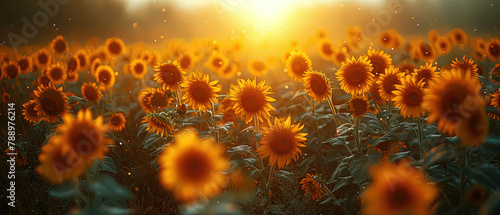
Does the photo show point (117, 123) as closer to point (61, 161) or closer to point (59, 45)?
point (61, 161)

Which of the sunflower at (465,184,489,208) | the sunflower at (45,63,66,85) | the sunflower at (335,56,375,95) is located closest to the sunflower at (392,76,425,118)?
the sunflower at (335,56,375,95)

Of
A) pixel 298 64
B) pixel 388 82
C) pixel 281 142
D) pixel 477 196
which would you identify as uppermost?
pixel 298 64

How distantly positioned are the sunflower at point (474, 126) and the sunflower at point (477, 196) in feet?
0.62

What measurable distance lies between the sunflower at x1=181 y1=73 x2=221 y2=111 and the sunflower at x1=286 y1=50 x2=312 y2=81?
1140 millimetres

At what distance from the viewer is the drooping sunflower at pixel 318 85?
3168 mm

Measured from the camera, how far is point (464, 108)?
1507 mm

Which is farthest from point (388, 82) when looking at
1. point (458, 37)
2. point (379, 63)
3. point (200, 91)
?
point (458, 37)

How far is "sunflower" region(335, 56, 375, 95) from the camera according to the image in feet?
10.5

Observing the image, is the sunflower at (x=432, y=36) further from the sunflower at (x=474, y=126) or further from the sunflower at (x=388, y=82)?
the sunflower at (x=474, y=126)

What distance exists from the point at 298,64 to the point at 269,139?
156cm

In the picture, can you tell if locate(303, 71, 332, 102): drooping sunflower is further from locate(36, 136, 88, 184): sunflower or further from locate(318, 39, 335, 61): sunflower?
locate(318, 39, 335, 61): sunflower

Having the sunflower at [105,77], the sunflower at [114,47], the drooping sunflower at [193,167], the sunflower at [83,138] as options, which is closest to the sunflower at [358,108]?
the drooping sunflower at [193,167]

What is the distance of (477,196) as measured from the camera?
1.45m

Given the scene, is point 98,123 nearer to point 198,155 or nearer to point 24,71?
point 198,155
